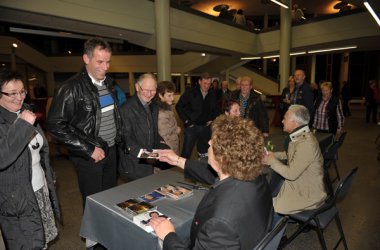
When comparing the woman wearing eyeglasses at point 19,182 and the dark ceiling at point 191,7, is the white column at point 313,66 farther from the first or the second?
the woman wearing eyeglasses at point 19,182

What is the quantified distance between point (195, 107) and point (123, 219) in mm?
3308

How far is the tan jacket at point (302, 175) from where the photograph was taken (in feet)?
7.44

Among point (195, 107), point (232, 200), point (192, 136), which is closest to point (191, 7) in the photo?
point (195, 107)

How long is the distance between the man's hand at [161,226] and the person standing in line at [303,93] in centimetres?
433

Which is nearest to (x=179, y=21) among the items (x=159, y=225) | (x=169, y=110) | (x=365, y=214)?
(x=169, y=110)

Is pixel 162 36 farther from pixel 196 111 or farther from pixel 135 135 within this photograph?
pixel 135 135

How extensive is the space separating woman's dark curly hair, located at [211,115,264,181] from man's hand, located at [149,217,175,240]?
419 millimetres

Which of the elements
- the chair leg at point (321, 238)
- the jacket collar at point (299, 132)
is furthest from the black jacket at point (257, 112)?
the chair leg at point (321, 238)

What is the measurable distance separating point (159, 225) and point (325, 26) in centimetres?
1022

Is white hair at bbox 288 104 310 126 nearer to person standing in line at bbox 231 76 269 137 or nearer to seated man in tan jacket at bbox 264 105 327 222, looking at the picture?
seated man in tan jacket at bbox 264 105 327 222

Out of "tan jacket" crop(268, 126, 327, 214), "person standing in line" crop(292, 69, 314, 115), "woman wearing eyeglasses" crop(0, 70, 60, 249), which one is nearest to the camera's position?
"woman wearing eyeglasses" crop(0, 70, 60, 249)

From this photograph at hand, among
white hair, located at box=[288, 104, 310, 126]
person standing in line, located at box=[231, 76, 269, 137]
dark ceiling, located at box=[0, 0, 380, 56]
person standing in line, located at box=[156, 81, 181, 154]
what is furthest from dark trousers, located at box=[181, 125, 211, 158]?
dark ceiling, located at box=[0, 0, 380, 56]

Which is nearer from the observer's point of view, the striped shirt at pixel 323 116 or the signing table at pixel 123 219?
the signing table at pixel 123 219

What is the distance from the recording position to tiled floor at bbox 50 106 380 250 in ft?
8.92
